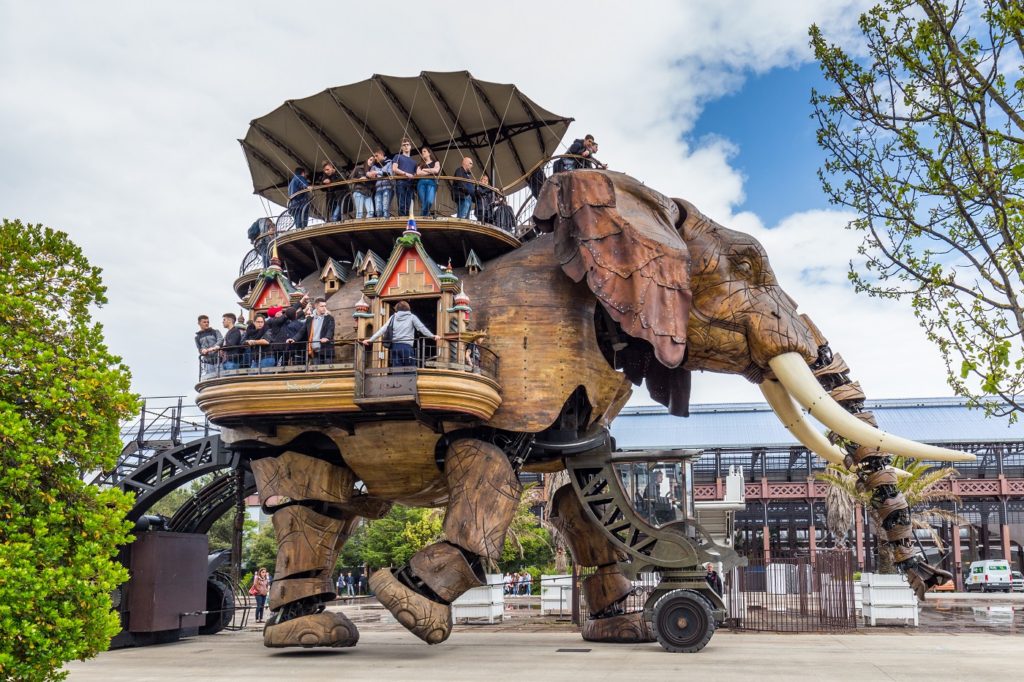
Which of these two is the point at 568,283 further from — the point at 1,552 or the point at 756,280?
the point at 1,552

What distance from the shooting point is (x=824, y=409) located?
1275 cm

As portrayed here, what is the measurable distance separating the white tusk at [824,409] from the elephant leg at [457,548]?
3935 millimetres

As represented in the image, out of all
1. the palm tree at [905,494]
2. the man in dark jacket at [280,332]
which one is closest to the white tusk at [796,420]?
the man in dark jacket at [280,332]

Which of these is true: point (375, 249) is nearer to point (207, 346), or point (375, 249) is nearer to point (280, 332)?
point (280, 332)

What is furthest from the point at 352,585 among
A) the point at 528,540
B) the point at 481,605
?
the point at 481,605

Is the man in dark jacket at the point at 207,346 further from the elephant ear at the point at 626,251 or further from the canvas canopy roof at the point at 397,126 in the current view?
the elephant ear at the point at 626,251

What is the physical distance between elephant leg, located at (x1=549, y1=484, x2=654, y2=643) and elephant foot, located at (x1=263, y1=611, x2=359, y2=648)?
390cm

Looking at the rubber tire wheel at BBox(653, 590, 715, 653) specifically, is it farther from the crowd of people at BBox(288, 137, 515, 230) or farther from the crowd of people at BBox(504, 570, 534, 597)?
the crowd of people at BBox(504, 570, 534, 597)

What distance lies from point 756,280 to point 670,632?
503 cm

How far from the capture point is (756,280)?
1358cm

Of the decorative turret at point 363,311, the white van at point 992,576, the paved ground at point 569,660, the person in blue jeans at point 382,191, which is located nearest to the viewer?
the paved ground at point 569,660

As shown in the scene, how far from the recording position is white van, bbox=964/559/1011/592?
137ft

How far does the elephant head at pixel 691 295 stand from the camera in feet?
40.3

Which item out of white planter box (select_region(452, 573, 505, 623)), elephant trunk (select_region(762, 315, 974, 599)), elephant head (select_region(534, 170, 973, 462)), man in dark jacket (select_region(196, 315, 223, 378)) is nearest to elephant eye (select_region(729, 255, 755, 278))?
elephant head (select_region(534, 170, 973, 462))
